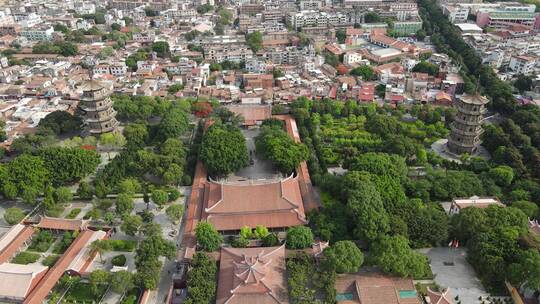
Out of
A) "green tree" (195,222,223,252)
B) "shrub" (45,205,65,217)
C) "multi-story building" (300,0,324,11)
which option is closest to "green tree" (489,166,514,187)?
"green tree" (195,222,223,252)

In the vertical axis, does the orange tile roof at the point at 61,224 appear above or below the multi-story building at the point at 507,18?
below

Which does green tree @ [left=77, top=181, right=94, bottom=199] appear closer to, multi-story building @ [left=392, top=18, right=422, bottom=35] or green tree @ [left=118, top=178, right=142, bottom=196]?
green tree @ [left=118, top=178, right=142, bottom=196]

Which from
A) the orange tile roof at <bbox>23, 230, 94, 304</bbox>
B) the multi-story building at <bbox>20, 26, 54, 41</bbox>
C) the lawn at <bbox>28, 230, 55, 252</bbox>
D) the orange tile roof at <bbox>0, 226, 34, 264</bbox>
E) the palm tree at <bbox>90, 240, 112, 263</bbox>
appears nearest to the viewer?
the orange tile roof at <bbox>23, 230, 94, 304</bbox>

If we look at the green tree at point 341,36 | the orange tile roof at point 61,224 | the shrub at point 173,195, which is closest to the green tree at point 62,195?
the orange tile roof at point 61,224

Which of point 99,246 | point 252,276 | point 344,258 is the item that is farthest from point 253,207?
point 99,246

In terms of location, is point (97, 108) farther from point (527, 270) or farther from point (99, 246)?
point (527, 270)

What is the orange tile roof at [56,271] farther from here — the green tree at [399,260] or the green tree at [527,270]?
the green tree at [527,270]
